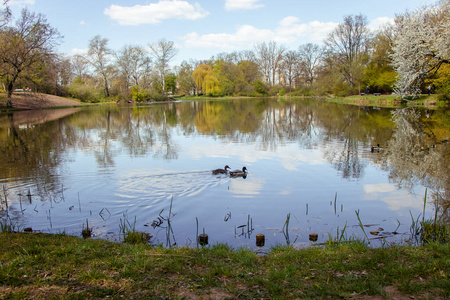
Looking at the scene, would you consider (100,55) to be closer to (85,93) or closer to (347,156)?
(85,93)

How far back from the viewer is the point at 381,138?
16891 millimetres

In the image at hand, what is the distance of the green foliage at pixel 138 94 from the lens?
69312 mm

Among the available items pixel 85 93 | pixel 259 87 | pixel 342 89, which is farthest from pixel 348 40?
pixel 85 93

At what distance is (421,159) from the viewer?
38.7ft

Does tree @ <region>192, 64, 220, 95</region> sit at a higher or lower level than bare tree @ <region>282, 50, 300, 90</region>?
lower

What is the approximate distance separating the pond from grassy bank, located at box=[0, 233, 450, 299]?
2.91 feet

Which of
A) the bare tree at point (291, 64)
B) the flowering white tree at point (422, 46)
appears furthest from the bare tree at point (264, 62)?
the flowering white tree at point (422, 46)

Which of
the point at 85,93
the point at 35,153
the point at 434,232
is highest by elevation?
the point at 85,93

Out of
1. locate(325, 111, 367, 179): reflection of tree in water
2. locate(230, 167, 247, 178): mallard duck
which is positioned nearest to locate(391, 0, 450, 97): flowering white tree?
locate(325, 111, 367, 179): reflection of tree in water

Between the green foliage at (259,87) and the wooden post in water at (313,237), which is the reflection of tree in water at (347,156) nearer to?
the wooden post in water at (313,237)

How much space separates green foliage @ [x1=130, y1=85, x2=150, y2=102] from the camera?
69.3 meters

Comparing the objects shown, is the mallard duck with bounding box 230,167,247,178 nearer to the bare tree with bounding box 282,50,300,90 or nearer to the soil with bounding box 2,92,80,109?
the soil with bounding box 2,92,80,109

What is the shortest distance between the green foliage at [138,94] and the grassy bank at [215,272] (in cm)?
6749

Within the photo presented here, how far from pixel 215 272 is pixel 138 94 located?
6897 centimetres
